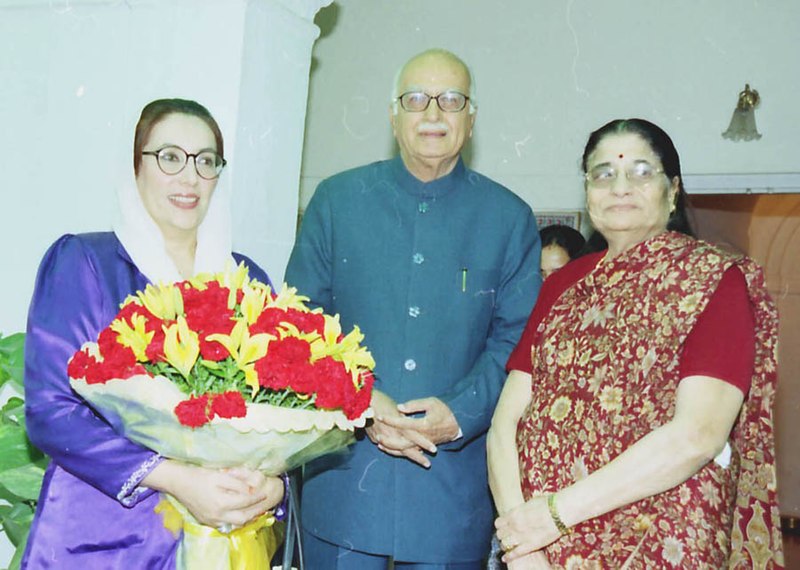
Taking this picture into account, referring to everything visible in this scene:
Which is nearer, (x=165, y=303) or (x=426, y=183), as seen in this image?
(x=165, y=303)

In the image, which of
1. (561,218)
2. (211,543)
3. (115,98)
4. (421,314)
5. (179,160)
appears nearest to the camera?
(211,543)

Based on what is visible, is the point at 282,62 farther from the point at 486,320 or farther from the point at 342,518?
the point at 342,518

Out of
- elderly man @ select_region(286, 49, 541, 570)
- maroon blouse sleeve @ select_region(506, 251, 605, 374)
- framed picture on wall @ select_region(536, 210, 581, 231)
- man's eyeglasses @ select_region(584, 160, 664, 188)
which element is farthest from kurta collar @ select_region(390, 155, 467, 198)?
framed picture on wall @ select_region(536, 210, 581, 231)

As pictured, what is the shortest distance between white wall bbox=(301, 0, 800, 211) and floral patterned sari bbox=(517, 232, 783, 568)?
12.5 feet

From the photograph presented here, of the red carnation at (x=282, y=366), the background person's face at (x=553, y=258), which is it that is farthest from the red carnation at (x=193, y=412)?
the background person's face at (x=553, y=258)

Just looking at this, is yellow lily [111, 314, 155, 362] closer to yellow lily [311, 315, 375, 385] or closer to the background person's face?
yellow lily [311, 315, 375, 385]

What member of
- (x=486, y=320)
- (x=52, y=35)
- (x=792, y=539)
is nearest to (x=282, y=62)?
(x=52, y=35)

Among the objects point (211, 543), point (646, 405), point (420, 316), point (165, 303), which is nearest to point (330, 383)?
point (165, 303)

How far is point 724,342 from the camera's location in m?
1.94

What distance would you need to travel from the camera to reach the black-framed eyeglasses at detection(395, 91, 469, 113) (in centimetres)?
253

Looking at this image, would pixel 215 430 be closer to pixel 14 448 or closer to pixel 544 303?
pixel 544 303

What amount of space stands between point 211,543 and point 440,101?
1.27 meters

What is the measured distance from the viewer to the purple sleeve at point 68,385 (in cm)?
185

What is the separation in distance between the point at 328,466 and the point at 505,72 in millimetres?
4199
